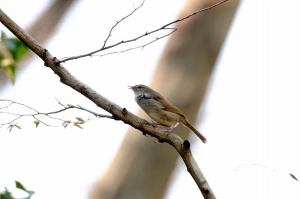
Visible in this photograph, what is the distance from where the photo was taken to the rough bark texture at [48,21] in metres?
4.01

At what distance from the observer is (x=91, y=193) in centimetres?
333

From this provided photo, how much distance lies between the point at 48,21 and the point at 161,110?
1448 mm

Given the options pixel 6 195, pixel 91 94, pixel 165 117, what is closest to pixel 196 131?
pixel 165 117

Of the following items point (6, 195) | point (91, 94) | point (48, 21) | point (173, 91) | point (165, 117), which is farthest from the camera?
point (48, 21)

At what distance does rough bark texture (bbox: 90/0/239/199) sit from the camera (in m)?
3.30

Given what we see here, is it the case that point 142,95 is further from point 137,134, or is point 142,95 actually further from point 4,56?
point 4,56

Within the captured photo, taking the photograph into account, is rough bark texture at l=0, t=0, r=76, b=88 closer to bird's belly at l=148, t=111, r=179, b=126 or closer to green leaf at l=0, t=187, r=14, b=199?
bird's belly at l=148, t=111, r=179, b=126

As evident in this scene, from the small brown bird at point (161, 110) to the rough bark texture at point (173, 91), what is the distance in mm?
162

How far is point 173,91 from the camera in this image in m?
3.61

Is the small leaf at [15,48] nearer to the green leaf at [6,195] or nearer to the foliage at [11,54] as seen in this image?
the foliage at [11,54]

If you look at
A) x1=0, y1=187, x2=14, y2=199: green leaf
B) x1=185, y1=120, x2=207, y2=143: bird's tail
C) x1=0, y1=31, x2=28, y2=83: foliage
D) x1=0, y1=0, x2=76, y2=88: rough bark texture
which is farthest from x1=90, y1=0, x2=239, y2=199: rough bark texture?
x1=0, y1=187, x2=14, y2=199: green leaf

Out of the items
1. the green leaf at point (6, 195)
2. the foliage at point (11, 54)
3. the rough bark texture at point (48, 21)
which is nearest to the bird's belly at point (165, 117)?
the rough bark texture at point (48, 21)

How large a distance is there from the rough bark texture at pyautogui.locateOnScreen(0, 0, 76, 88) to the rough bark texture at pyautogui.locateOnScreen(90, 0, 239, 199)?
3.23 ft

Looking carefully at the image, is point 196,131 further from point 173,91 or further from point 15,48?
point 15,48
